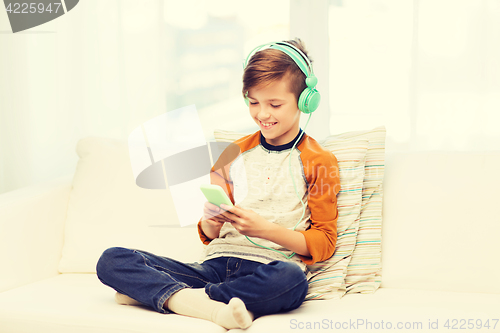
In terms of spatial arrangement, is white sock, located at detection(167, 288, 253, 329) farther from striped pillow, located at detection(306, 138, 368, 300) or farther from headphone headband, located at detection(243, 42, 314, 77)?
headphone headband, located at detection(243, 42, 314, 77)

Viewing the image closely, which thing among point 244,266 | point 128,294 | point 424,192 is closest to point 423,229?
point 424,192

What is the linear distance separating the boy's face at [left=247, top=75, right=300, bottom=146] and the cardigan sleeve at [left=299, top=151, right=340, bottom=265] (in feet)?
0.45

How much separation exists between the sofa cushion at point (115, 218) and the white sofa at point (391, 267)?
1 centimetres

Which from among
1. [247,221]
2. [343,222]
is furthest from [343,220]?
[247,221]

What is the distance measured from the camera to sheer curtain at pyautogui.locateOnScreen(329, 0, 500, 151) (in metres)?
1.66

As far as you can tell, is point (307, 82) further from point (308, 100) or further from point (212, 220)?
point (212, 220)

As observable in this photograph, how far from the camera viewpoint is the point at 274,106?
3.95 feet

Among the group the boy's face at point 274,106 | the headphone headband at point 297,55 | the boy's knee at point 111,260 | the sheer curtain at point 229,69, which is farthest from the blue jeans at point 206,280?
the sheer curtain at point 229,69

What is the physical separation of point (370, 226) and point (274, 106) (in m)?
0.43

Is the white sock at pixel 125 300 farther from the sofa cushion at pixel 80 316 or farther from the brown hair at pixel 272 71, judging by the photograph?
the brown hair at pixel 272 71

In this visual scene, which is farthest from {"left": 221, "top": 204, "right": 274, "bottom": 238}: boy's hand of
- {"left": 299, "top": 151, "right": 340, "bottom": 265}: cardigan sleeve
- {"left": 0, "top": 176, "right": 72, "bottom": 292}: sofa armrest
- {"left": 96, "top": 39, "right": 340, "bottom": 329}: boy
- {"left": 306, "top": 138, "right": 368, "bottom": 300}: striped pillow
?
{"left": 0, "top": 176, "right": 72, "bottom": 292}: sofa armrest

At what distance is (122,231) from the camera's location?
1.46m

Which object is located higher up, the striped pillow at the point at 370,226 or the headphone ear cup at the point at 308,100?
the headphone ear cup at the point at 308,100

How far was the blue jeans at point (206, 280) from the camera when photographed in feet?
3.32
